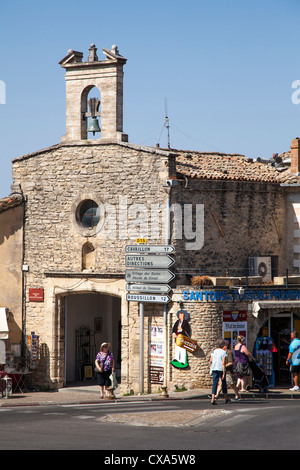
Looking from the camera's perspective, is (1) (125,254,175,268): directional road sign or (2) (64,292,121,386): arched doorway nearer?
(1) (125,254,175,268): directional road sign

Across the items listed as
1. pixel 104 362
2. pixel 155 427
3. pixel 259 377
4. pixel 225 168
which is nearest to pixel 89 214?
pixel 225 168

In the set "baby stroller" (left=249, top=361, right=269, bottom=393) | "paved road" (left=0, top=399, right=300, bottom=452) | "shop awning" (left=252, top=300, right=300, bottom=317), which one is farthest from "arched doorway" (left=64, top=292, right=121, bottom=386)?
"paved road" (left=0, top=399, right=300, bottom=452)

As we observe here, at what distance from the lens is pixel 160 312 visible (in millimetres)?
24047

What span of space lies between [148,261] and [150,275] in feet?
1.38

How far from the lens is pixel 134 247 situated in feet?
79.7

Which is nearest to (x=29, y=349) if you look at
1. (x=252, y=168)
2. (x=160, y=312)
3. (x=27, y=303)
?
(x=27, y=303)

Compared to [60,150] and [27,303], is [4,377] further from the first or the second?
[60,150]

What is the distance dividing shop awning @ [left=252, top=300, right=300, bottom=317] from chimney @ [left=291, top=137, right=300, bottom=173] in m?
5.74

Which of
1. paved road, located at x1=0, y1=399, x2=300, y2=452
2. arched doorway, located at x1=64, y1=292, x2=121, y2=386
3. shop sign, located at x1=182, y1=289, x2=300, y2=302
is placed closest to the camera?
paved road, located at x1=0, y1=399, x2=300, y2=452

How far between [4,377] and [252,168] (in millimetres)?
10951

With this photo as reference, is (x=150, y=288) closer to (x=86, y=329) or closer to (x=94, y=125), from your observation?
(x=86, y=329)

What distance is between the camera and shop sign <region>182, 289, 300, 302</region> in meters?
23.2

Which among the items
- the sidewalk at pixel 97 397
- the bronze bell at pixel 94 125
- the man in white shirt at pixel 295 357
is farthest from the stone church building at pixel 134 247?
the man in white shirt at pixel 295 357

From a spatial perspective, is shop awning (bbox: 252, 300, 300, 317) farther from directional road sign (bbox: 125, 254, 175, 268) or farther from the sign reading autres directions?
directional road sign (bbox: 125, 254, 175, 268)
